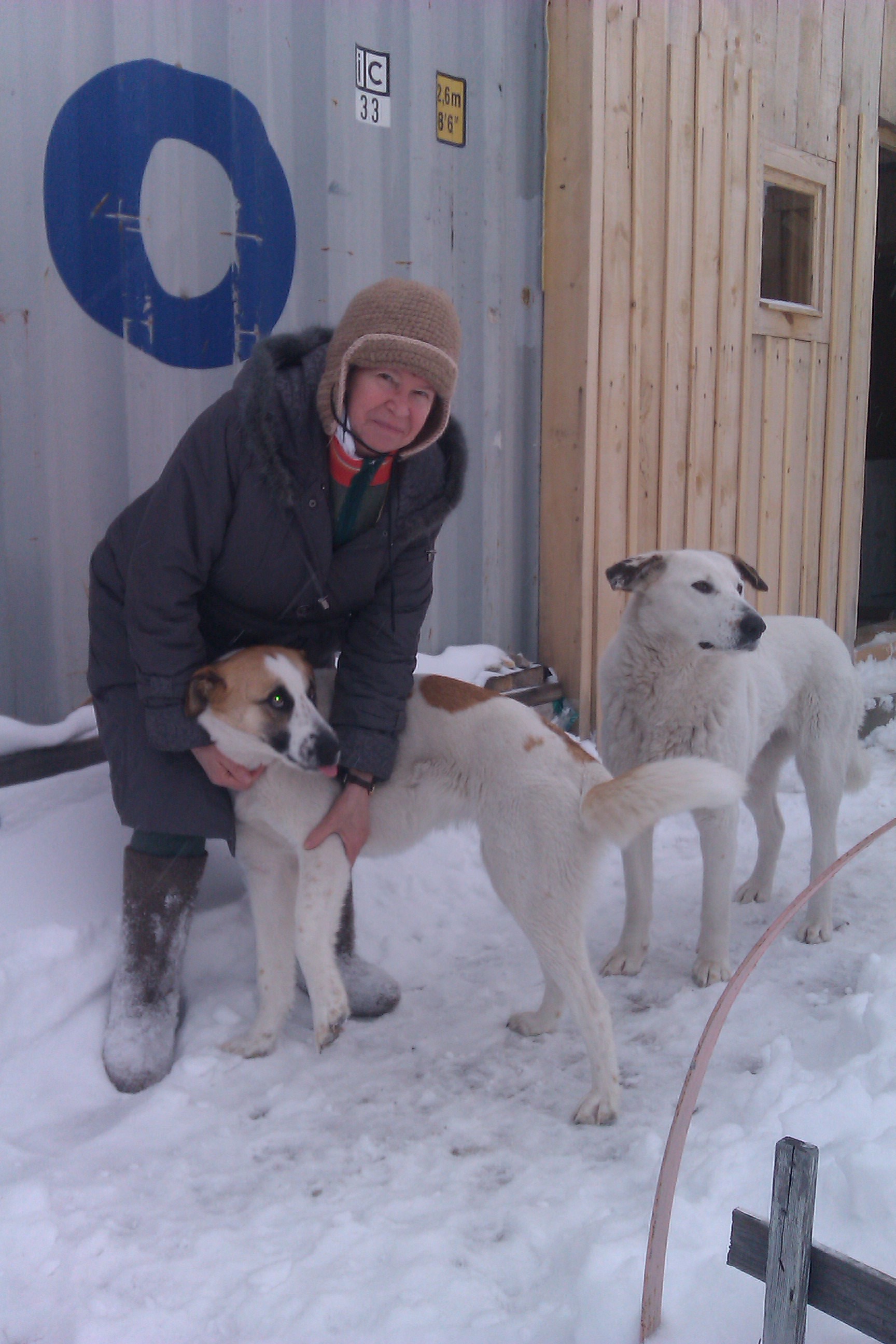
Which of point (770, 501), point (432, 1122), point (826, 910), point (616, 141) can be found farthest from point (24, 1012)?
point (770, 501)

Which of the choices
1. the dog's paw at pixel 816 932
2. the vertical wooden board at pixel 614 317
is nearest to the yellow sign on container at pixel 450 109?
the vertical wooden board at pixel 614 317

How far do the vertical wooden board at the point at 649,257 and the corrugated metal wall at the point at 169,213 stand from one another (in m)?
0.71

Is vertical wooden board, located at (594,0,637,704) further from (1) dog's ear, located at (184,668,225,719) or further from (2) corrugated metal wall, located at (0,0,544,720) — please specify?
(1) dog's ear, located at (184,668,225,719)

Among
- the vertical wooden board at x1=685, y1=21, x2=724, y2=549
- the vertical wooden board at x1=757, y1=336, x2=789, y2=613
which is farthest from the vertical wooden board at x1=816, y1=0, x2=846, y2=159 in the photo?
the vertical wooden board at x1=757, y1=336, x2=789, y2=613

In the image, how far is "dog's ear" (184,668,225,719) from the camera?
7.71 feet

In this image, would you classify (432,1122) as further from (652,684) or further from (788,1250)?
(652,684)

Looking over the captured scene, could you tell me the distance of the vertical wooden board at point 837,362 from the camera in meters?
6.05

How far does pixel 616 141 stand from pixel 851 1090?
4050 mm

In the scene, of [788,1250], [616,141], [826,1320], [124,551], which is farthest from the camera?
[616,141]

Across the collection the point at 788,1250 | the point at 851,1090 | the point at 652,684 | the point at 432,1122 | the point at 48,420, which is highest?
the point at 48,420

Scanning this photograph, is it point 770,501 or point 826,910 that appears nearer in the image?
point 826,910

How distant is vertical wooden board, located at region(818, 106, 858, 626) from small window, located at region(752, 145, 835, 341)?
3.4 inches

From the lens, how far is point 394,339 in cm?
219

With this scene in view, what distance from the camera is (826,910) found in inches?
129
